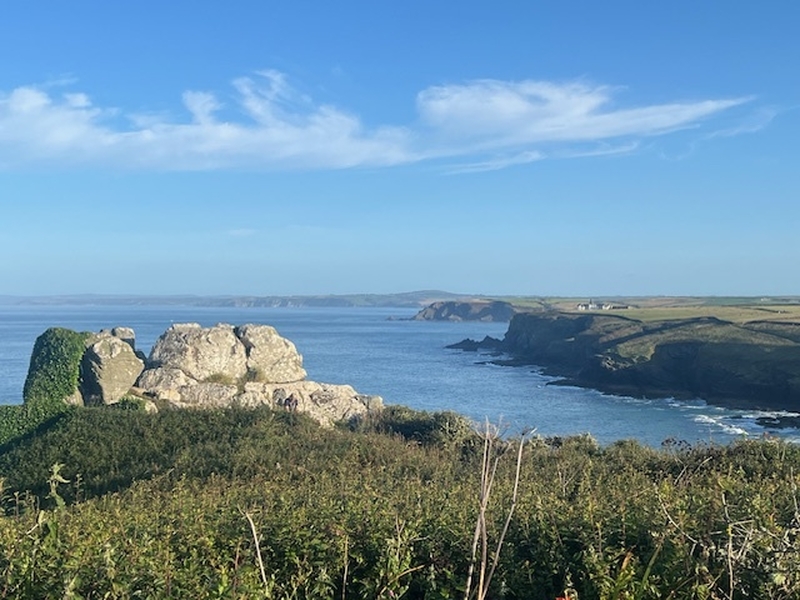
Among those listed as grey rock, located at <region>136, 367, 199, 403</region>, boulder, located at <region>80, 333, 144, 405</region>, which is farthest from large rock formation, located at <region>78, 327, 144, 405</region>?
grey rock, located at <region>136, 367, 199, 403</region>

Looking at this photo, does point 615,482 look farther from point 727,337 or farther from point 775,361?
point 727,337

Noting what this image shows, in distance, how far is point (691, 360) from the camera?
67188 mm

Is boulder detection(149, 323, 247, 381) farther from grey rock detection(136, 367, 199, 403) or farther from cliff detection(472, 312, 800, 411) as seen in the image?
cliff detection(472, 312, 800, 411)

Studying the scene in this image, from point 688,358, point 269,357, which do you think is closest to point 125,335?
point 269,357

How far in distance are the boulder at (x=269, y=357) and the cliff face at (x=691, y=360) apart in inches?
1372

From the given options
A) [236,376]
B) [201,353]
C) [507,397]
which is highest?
[201,353]

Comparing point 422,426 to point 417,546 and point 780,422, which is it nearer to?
point 417,546

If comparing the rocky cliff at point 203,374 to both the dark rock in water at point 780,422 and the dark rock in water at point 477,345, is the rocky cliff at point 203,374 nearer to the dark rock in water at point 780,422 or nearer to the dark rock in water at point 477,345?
the dark rock in water at point 780,422

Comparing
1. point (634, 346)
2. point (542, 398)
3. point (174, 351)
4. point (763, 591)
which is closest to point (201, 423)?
point (174, 351)

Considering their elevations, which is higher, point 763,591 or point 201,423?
point 763,591

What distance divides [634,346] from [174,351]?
52468mm

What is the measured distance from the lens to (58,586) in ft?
13.6

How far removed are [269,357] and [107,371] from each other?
7.49 m

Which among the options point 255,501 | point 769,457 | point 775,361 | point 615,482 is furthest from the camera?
point 775,361
